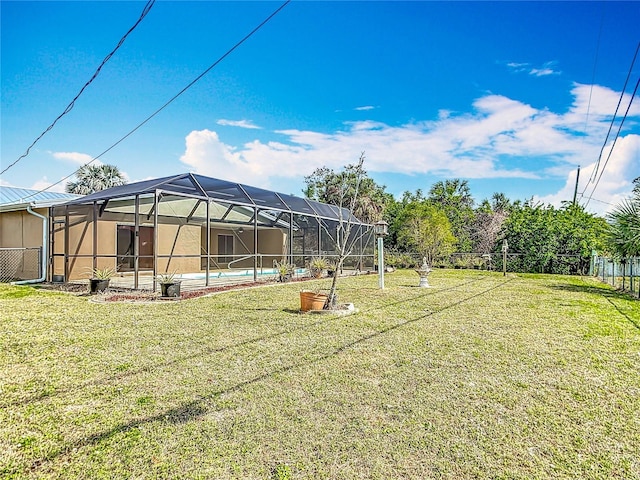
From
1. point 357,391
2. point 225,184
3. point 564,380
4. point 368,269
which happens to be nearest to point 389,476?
point 357,391

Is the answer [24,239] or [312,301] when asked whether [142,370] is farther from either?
[24,239]

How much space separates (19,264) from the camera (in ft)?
38.8

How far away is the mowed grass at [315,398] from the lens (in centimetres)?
228

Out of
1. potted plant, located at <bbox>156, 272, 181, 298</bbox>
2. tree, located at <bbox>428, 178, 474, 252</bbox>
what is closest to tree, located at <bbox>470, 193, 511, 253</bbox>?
tree, located at <bbox>428, 178, 474, 252</bbox>

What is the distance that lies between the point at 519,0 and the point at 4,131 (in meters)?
14.2

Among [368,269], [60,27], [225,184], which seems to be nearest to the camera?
[60,27]

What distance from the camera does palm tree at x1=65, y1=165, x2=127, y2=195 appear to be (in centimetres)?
2134

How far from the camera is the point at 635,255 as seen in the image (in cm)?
1081

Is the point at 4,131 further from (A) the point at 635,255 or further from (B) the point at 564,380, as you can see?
(A) the point at 635,255

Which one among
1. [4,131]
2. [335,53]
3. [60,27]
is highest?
[335,53]

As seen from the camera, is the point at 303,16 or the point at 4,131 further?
the point at 4,131

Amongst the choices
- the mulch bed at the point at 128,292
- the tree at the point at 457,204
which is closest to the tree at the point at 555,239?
the tree at the point at 457,204

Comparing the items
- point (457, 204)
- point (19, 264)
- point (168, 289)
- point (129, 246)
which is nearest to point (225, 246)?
point (129, 246)

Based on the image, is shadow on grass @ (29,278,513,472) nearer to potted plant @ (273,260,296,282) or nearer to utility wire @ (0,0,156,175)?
utility wire @ (0,0,156,175)
